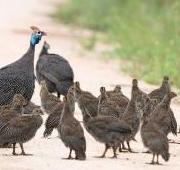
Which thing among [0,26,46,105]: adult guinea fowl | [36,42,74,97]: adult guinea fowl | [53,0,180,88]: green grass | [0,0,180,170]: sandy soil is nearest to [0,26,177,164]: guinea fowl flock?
[0,26,46,105]: adult guinea fowl

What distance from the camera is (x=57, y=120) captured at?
12.8m

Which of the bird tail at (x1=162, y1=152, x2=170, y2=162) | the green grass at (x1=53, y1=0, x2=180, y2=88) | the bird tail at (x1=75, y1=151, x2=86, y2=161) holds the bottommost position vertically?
the bird tail at (x1=75, y1=151, x2=86, y2=161)

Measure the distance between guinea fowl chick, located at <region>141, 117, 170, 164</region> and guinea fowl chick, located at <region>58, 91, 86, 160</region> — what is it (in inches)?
27.7

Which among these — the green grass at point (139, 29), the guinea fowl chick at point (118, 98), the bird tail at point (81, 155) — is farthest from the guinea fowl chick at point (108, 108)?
the green grass at point (139, 29)

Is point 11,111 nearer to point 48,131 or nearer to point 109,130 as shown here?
point 48,131

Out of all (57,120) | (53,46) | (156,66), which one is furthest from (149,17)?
(57,120)

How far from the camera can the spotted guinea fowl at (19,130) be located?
39.1ft

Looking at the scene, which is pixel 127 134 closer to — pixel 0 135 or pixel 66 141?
pixel 66 141

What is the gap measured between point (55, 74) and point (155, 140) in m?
4.64

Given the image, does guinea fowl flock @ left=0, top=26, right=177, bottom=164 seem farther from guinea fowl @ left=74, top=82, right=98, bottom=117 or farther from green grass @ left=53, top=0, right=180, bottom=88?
green grass @ left=53, top=0, right=180, bottom=88

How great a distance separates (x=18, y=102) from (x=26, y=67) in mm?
1996

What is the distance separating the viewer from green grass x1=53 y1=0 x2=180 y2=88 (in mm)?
20172

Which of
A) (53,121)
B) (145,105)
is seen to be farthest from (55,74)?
(53,121)

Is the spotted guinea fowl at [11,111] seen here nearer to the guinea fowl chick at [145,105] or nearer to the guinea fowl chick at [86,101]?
the guinea fowl chick at [86,101]
